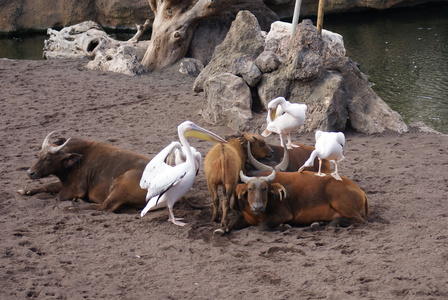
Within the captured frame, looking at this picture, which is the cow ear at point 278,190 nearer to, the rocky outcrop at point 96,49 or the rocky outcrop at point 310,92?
the rocky outcrop at point 310,92

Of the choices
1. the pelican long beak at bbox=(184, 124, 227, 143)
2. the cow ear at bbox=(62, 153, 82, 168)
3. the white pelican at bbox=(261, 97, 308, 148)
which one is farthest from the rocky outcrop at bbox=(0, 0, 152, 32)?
the pelican long beak at bbox=(184, 124, 227, 143)

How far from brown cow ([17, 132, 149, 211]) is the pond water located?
6.14 m

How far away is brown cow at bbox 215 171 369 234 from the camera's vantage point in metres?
6.15

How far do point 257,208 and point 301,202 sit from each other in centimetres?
57

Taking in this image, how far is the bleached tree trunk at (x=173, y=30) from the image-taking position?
14039mm

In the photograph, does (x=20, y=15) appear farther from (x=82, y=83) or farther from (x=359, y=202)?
(x=359, y=202)

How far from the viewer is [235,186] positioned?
626cm

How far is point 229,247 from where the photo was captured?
18.7ft

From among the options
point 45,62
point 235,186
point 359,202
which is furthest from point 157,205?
point 45,62

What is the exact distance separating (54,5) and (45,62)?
7.70 meters

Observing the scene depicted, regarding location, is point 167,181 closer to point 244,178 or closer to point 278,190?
point 244,178

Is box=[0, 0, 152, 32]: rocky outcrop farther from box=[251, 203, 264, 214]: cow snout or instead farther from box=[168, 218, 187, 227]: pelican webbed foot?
box=[251, 203, 264, 214]: cow snout

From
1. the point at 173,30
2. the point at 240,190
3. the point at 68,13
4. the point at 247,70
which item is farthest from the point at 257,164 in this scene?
the point at 68,13

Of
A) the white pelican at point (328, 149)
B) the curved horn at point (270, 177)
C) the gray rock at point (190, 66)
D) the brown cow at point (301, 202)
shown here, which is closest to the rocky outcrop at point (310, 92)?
the white pelican at point (328, 149)
